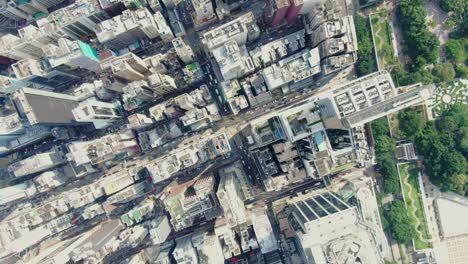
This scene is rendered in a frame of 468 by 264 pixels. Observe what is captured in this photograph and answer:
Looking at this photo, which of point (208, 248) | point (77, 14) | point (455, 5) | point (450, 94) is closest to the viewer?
point (208, 248)

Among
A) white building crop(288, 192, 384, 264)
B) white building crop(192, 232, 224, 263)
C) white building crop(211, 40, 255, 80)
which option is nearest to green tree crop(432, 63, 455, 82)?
white building crop(288, 192, 384, 264)

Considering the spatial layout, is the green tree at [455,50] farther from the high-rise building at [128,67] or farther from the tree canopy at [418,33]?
the high-rise building at [128,67]

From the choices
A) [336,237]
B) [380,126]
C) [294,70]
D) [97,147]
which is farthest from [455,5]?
[97,147]

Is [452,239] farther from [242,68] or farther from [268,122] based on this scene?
[242,68]

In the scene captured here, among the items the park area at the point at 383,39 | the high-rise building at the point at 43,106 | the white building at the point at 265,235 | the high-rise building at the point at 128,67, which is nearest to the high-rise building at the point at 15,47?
the high-rise building at the point at 43,106

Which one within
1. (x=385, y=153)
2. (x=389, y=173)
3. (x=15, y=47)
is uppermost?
(x=15, y=47)

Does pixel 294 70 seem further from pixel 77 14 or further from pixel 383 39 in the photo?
pixel 77 14
